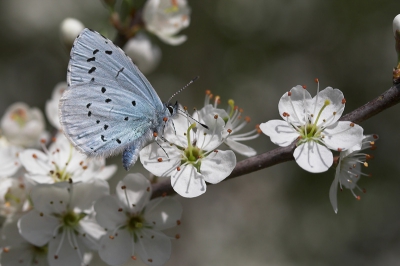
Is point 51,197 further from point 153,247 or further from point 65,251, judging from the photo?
point 153,247

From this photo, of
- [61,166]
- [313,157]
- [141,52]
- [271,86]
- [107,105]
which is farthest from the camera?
[271,86]

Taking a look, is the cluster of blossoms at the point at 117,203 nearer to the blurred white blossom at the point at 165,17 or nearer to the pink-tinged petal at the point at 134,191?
the pink-tinged petal at the point at 134,191

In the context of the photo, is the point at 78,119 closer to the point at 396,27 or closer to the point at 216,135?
the point at 216,135

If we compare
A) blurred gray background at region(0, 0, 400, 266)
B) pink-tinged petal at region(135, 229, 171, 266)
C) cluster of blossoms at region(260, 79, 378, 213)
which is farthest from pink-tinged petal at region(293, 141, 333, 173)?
blurred gray background at region(0, 0, 400, 266)

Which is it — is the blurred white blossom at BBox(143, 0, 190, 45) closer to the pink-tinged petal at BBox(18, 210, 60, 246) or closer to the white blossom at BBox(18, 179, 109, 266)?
the white blossom at BBox(18, 179, 109, 266)

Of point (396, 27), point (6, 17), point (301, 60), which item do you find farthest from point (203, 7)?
point (396, 27)

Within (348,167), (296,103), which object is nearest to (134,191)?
(296,103)
